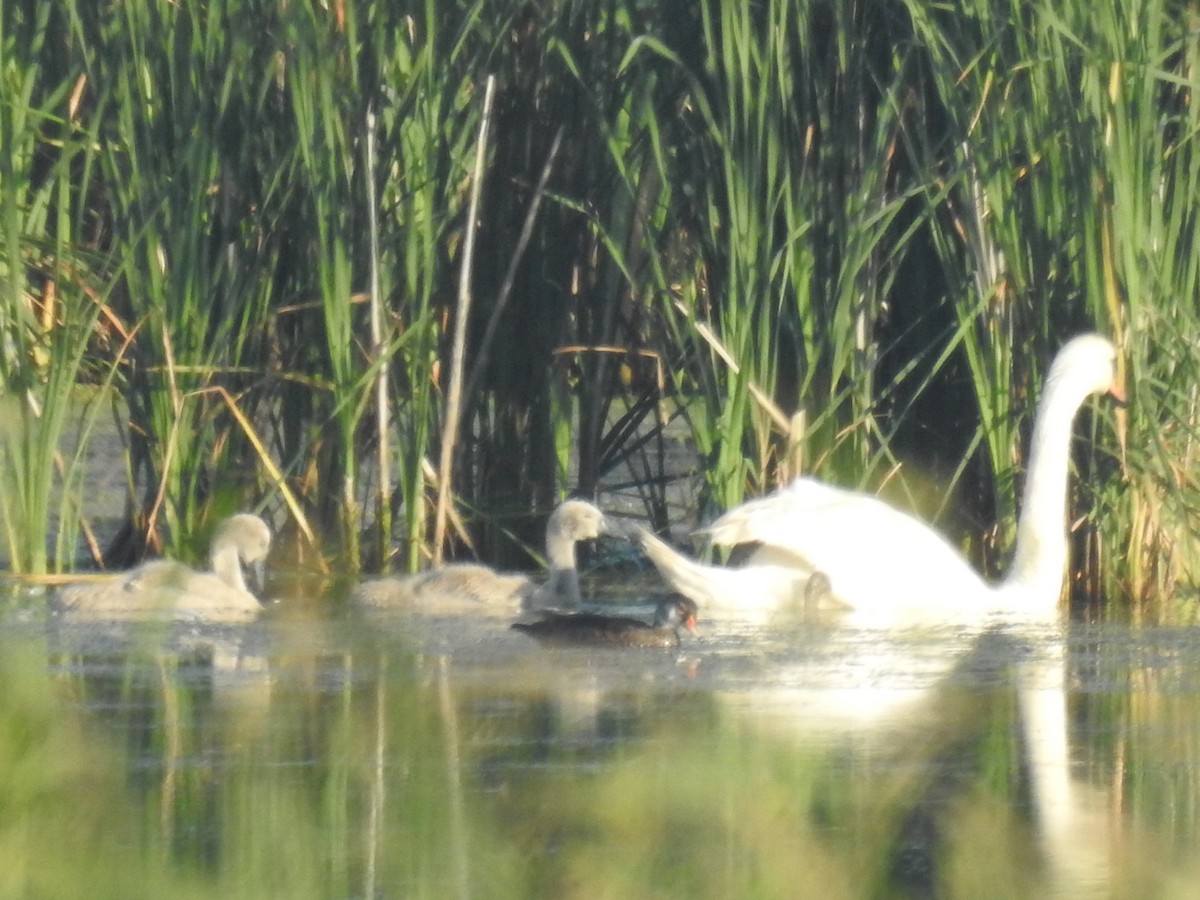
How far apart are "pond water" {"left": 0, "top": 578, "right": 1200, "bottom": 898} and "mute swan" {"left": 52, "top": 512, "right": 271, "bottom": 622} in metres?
0.17

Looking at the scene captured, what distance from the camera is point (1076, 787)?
5121mm

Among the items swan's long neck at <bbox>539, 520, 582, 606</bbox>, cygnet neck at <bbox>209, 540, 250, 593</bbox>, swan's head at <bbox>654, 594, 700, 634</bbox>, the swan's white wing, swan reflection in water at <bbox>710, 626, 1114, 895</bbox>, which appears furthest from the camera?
swan's long neck at <bbox>539, 520, 582, 606</bbox>

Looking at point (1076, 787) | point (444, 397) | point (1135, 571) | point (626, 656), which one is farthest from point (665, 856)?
point (444, 397)

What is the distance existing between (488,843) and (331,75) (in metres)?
4.11

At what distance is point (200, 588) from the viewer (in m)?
7.64

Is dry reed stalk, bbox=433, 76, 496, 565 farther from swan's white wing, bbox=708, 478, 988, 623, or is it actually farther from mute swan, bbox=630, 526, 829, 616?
swan's white wing, bbox=708, 478, 988, 623

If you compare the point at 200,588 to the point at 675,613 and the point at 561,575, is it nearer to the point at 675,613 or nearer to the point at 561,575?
the point at 561,575

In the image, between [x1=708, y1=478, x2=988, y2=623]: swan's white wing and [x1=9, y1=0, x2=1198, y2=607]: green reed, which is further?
[x1=9, y1=0, x2=1198, y2=607]: green reed

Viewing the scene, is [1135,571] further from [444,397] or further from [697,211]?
[444,397]

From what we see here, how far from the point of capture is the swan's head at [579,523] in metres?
8.27

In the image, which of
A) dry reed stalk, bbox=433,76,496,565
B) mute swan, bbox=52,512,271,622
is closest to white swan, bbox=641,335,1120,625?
dry reed stalk, bbox=433,76,496,565

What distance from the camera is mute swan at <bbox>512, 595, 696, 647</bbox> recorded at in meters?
7.05

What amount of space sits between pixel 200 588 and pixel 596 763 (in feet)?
8.54

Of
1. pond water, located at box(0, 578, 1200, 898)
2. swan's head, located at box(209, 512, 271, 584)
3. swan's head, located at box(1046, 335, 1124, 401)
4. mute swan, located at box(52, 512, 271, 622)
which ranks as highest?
swan's head, located at box(1046, 335, 1124, 401)
